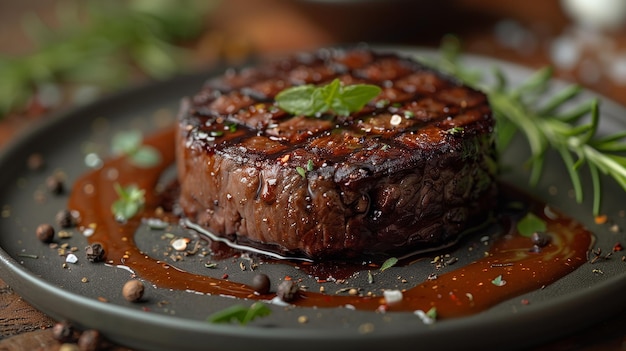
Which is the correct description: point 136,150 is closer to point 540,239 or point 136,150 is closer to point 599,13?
point 540,239

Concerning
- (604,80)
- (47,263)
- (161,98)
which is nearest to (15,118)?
(161,98)

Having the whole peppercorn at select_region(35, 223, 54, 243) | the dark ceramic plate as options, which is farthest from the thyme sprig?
the whole peppercorn at select_region(35, 223, 54, 243)

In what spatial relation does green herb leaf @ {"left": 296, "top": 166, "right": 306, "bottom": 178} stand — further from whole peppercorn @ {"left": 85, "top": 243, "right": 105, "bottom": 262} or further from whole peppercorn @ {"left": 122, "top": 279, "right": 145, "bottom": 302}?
whole peppercorn @ {"left": 85, "top": 243, "right": 105, "bottom": 262}

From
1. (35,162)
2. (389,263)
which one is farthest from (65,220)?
(389,263)

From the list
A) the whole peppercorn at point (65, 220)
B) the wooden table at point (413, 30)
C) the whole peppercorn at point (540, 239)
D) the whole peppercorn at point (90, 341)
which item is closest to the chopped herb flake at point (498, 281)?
the whole peppercorn at point (540, 239)

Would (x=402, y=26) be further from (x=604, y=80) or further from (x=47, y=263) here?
(x=47, y=263)

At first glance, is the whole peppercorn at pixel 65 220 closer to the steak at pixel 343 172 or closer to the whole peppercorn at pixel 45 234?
the whole peppercorn at pixel 45 234
